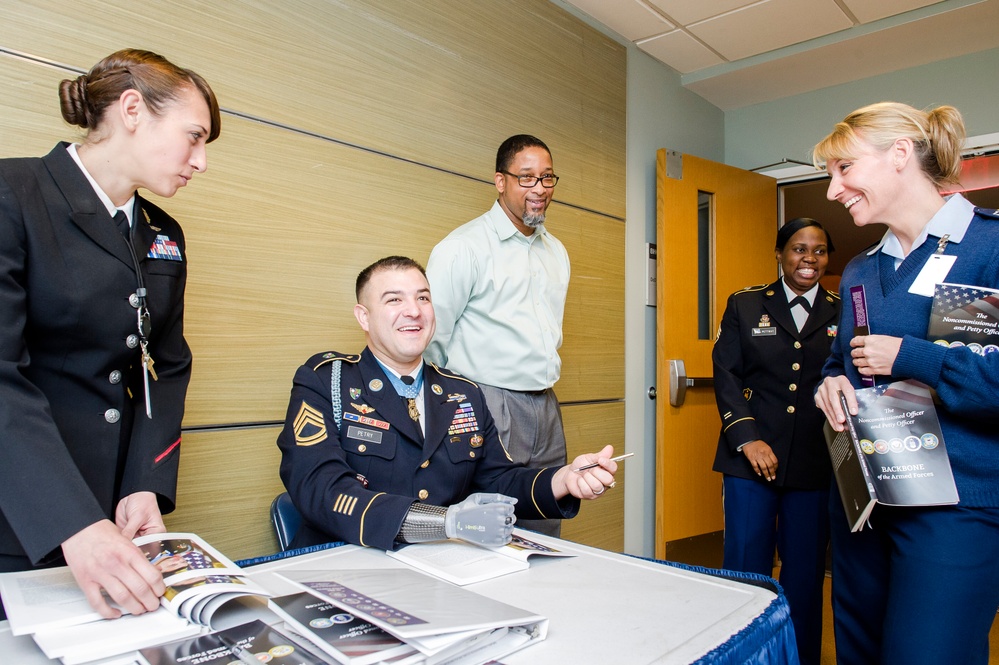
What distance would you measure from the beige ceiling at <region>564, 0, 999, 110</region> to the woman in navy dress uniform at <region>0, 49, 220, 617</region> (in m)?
2.44

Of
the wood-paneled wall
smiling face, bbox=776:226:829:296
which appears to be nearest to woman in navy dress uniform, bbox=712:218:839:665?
smiling face, bbox=776:226:829:296

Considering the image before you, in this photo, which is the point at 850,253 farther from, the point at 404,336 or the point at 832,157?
the point at 404,336

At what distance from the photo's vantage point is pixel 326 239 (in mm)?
2258

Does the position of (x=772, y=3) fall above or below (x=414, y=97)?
above

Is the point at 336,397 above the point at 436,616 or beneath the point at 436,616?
above

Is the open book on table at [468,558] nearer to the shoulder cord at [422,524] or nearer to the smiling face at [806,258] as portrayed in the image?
the shoulder cord at [422,524]

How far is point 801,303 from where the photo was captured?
2840 mm

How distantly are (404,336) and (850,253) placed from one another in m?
6.12

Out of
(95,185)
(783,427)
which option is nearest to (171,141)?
(95,185)

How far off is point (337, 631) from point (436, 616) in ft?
0.39

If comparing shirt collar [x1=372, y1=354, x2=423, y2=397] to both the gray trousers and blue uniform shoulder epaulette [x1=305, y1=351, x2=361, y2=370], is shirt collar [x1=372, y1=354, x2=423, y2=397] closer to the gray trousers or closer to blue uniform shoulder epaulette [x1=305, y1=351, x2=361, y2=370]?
blue uniform shoulder epaulette [x1=305, y1=351, x2=361, y2=370]

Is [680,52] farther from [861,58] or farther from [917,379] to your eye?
[917,379]

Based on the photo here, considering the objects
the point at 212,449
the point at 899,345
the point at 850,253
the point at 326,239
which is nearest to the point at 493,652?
the point at 899,345

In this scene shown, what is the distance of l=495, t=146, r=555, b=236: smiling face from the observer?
7.82 feet
